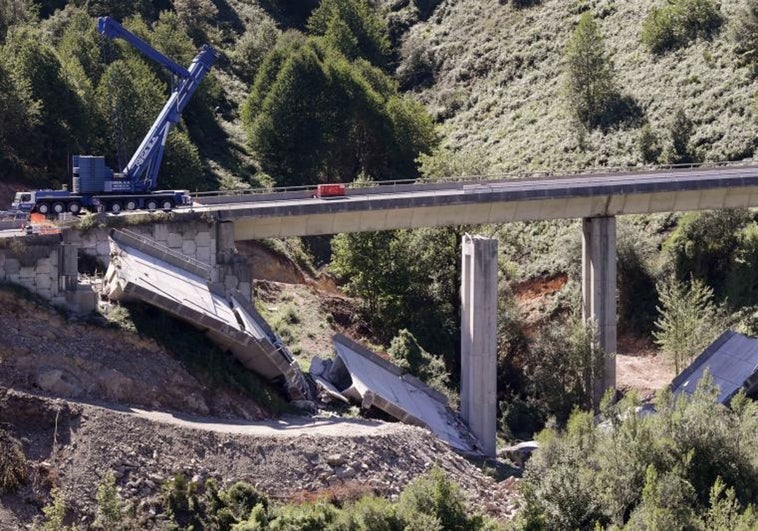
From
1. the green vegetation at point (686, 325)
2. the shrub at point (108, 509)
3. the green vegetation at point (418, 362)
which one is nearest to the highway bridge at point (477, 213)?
the green vegetation at point (418, 362)

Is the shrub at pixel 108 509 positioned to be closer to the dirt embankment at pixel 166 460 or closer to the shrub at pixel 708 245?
the dirt embankment at pixel 166 460

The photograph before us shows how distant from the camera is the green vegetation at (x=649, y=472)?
119 feet

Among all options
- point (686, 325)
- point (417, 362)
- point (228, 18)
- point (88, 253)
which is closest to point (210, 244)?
point (88, 253)

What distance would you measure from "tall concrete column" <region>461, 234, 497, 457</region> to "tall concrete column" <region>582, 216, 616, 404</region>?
24.2 feet

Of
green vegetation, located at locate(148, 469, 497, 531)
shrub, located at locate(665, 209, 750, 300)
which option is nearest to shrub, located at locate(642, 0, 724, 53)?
shrub, located at locate(665, 209, 750, 300)

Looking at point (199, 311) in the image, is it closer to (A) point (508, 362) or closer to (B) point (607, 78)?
(A) point (508, 362)

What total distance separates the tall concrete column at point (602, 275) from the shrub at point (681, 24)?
34.1 m

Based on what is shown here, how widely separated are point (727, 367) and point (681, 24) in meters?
40.5

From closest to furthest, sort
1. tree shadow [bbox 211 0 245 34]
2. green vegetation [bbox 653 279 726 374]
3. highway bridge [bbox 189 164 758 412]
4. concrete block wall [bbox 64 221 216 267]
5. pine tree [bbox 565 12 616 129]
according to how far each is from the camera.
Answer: concrete block wall [bbox 64 221 216 267] → highway bridge [bbox 189 164 758 412] → green vegetation [bbox 653 279 726 374] → pine tree [bbox 565 12 616 129] → tree shadow [bbox 211 0 245 34]

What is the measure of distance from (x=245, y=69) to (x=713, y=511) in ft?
222

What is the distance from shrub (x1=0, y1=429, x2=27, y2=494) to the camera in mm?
35062

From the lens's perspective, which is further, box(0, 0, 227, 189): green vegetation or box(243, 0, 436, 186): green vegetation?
box(243, 0, 436, 186): green vegetation

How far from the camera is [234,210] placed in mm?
52469

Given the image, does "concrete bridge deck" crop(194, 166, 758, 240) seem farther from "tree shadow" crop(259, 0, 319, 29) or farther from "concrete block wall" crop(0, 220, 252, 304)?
"tree shadow" crop(259, 0, 319, 29)
